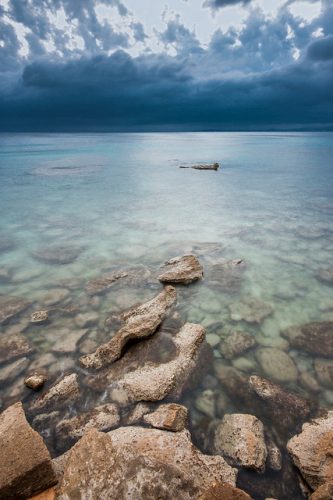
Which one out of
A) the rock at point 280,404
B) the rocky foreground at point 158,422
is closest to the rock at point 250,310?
the rocky foreground at point 158,422

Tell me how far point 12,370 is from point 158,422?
2.31 metres

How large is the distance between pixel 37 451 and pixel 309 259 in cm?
756

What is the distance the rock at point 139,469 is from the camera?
2412mm

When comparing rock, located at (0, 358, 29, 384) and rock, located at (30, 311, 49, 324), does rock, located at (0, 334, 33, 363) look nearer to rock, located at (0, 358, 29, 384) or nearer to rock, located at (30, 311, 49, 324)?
rock, located at (0, 358, 29, 384)

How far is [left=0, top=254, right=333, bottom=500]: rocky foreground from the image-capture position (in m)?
2.47

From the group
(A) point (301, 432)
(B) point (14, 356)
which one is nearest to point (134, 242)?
(B) point (14, 356)

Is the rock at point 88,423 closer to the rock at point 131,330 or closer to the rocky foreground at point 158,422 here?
the rocky foreground at point 158,422

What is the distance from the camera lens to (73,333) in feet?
16.2

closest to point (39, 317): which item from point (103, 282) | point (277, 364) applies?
point (103, 282)

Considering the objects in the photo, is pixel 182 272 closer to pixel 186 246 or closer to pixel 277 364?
pixel 186 246

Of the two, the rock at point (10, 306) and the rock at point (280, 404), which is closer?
the rock at point (280, 404)

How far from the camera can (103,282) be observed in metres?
6.64

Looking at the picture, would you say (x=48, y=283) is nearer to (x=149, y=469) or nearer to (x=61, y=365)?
(x=61, y=365)

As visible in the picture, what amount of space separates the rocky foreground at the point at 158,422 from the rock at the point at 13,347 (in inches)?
0.9
